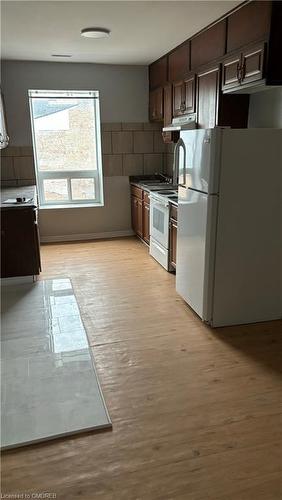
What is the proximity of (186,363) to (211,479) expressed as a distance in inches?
35.3

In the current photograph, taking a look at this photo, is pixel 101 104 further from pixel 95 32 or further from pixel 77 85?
pixel 95 32

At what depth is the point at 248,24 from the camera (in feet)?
8.86

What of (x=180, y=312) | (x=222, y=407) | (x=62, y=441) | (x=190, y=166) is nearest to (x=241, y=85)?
(x=190, y=166)

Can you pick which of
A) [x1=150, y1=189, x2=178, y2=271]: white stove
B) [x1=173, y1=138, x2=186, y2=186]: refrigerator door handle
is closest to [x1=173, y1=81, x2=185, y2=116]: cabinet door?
[x1=150, y1=189, x2=178, y2=271]: white stove

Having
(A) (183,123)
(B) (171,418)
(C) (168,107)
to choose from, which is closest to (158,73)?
(C) (168,107)

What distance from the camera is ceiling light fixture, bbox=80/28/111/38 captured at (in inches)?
132

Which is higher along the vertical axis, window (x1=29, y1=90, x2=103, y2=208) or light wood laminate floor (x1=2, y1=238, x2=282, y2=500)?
window (x1=29, y1=90, x2=103, y2=208)

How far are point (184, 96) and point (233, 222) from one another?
190 cm

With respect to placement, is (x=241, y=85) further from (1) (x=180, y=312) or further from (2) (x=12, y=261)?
(2) (x=12, y=261)

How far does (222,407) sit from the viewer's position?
206 centimetres

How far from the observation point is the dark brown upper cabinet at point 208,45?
3.10 meters

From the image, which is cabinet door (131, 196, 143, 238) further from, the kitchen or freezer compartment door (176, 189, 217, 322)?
freezer compartment door (176, 189, 217, 322)

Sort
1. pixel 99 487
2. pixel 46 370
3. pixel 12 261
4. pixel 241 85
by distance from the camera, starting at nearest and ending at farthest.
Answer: pixel 99 487 < pixel 46 370 < pixel 241 85 < pixel 12 261

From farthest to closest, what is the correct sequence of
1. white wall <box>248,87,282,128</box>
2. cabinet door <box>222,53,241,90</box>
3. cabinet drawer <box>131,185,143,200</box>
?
cabinet drawer <box>131,185,143,200</box>
white wall <box>248,87,282,128</box>
cabinet door <box>222,53,241,90</box>
